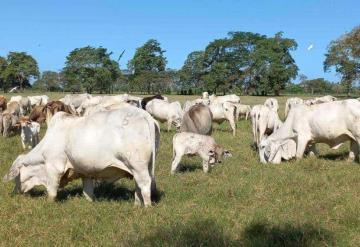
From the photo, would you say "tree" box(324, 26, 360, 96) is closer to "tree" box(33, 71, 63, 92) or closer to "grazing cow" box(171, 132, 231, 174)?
"grazing cow" box(171, 132, 231, 174)

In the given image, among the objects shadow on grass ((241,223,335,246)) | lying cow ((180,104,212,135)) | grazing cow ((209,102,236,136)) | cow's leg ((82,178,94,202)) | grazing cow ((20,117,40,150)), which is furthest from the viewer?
grazing cow ((209,102,236,136))

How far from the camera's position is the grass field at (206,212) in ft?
22.7

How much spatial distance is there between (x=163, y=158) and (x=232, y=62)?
85.1 metres

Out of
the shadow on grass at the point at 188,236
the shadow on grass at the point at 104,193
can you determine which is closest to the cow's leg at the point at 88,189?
the shadow on grass at the point at 104,193

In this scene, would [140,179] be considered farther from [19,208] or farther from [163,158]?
[163,158]

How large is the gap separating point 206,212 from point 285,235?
1.76 metres

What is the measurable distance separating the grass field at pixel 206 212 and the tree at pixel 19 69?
92196 mm

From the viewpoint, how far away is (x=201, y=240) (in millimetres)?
6691

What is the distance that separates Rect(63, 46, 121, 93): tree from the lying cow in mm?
75411

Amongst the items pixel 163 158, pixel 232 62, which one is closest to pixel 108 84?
pixel 232 62

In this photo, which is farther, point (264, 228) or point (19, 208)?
point (19, 208)

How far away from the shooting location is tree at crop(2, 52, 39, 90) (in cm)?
9956

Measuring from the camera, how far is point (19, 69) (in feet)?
329

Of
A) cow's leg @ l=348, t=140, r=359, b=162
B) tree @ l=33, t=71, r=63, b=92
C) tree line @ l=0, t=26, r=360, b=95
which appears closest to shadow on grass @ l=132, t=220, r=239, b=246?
cow's leg @ l=348, t=140, r=359, b=162
